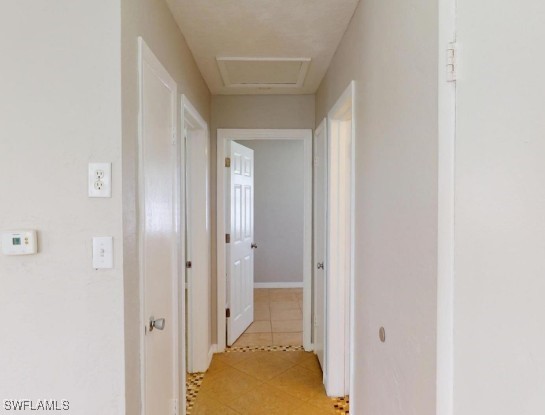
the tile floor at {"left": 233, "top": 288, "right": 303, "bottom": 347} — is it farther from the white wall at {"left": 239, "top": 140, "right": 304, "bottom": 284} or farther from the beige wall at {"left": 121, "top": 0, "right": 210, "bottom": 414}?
the beige wall at {"left": 121, "top": 0, "right": 210, "bottom": 414}

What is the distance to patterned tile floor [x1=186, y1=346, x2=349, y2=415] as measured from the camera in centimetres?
240

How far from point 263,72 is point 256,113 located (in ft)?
2.02

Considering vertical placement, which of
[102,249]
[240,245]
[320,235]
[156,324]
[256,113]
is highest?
[256,113]

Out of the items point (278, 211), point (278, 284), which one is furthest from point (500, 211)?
point (278, 284)

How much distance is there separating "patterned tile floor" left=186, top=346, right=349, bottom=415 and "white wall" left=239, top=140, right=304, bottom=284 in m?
2.42

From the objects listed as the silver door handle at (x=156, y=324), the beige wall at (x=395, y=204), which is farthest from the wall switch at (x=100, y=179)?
the beige wall at (x=395, y=204)

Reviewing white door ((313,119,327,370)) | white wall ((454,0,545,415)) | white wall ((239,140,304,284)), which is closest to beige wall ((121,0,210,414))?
white wall ((454,0,545,415))

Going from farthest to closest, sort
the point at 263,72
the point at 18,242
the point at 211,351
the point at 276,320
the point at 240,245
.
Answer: the point at 276,320 < the point at 240,245 < the point at 211,351 < the point at 263,72 < the point at 18,242

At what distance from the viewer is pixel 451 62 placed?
0.88m

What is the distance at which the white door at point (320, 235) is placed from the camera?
275cm

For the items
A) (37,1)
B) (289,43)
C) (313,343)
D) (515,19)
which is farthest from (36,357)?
(313,343)

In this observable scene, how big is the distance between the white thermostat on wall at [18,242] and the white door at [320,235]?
1914 mm

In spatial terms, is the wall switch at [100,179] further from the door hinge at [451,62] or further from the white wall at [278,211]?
the white wall at [278,211]

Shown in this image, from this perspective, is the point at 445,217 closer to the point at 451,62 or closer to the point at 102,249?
the point at 451,62
